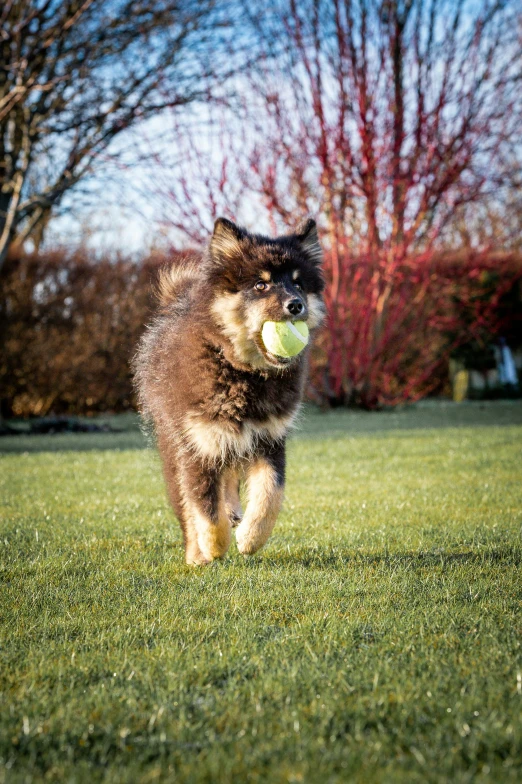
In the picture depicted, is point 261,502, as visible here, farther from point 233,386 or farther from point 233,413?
point 233,386

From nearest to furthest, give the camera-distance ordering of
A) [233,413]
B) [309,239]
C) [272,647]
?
[272,647] < [233,413] < [309,239]

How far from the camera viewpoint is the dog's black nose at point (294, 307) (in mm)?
3855

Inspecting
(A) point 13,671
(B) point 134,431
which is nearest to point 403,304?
(B) point 134,431

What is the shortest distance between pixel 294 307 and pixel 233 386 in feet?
1.79

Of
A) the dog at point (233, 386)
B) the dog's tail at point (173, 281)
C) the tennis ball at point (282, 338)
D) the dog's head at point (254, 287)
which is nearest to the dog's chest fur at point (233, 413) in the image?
the dog at point (233, 386)

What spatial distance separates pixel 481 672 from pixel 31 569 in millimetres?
2442

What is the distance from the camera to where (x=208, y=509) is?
3975 mm

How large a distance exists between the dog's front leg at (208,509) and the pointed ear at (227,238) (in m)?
1.22

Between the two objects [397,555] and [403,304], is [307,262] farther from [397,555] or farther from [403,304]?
[403,304]

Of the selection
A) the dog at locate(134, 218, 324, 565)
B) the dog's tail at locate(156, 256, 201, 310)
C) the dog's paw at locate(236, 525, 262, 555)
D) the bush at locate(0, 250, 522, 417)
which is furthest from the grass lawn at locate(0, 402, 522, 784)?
the bush at locate(0, 250, 522, 417)

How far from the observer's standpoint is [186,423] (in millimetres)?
4078

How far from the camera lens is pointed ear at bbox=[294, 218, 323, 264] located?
4.56 meters

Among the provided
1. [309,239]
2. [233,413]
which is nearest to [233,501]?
[233,413]

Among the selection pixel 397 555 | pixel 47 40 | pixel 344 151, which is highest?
pixel 47 40
